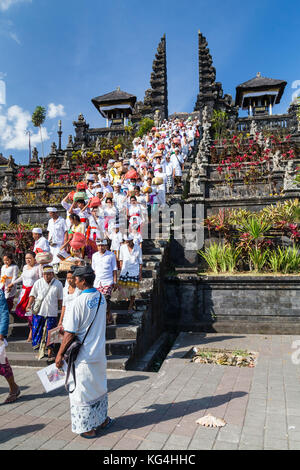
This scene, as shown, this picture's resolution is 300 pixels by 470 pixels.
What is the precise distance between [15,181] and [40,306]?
1596 cm

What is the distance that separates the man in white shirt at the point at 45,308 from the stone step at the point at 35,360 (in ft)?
0.40

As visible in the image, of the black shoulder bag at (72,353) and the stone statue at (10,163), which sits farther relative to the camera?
the stone statue at (10,163)

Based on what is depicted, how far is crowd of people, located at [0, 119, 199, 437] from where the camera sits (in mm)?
3473

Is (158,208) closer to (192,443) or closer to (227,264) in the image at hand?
(227,264)

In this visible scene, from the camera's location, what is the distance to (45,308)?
5.91 metres

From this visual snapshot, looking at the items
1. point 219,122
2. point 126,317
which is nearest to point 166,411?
point 126,317

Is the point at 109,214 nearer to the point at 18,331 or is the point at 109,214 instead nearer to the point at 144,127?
the point at 18,331

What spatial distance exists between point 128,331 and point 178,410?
215 centimetres

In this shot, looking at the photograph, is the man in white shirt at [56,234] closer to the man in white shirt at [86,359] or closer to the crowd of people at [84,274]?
the crowd of people at [84,274]

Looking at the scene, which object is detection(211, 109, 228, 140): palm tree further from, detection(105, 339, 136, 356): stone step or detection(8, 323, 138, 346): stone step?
detection(105, 339, 136, 356): stone step

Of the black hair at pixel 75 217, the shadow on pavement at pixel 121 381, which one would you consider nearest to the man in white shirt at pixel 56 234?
the black hair at pixel 75 217

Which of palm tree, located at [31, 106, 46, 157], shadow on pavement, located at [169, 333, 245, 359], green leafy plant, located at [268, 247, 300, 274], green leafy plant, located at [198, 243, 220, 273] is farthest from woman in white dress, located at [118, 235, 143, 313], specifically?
palm tree, located at [31, 106, 46, 157]

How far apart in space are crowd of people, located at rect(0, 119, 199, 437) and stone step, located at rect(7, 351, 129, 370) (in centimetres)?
13

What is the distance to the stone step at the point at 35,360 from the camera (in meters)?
5.52
